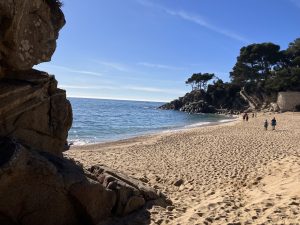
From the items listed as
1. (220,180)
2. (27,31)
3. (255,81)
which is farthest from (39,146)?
(255,81)

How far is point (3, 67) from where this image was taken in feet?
25.9

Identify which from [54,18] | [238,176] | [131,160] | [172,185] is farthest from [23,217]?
[131,160]

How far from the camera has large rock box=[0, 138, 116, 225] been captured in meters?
6.88

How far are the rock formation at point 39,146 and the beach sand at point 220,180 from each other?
0.86 meters

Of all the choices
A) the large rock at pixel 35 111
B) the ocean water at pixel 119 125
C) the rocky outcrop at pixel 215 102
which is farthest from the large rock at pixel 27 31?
the rocky outcrop at pixel 215 102

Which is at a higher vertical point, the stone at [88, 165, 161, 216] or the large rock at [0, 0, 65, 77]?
the large rock at [0, 0, 65, 77]

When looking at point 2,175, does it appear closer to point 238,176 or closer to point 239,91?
point 238,176

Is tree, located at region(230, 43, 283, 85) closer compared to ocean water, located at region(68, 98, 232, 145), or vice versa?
ocean water, located at region(68, 98, 232, 145)

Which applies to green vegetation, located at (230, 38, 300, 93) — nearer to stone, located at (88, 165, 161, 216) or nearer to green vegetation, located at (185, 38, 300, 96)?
green vegetation, located at (185, 38, 300, 96)

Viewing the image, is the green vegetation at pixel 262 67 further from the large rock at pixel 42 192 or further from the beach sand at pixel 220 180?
the large rock at pixel 42 192

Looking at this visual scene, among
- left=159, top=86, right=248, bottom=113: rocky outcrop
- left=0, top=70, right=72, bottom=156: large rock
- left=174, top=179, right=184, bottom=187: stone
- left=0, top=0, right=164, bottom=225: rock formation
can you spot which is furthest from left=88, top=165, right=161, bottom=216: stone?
left=159, top=86, right=248, bottom=113: rocky outcrop

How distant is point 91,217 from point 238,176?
675cm

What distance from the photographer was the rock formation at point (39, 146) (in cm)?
706

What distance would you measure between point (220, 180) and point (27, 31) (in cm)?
801
